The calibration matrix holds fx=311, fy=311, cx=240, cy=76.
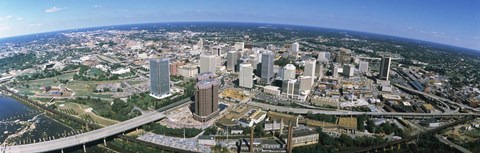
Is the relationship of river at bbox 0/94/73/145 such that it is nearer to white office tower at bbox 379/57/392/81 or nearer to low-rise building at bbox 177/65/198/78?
low-rise building at bbox 177/65/198/78

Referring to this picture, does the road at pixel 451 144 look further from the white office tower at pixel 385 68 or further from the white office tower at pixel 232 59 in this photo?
the white office tower at pixel 232 59

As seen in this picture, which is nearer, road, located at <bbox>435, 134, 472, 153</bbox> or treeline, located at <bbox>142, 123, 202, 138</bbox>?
road, located at <bbox>435, 134, 472, 153</bbox>

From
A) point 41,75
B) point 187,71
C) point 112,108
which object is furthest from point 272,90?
point 41,75

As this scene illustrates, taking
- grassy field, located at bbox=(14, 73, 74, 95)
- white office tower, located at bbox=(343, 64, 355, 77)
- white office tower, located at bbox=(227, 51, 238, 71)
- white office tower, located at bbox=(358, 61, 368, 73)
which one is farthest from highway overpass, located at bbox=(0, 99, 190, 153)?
white office tower, located at bbox=(358, 61, 368, 73)

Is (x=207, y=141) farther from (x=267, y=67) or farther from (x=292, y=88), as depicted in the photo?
(x=267, y=67)

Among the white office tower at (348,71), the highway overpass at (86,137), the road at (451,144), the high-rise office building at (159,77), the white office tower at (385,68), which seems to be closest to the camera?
the highway overpass at (86,137)

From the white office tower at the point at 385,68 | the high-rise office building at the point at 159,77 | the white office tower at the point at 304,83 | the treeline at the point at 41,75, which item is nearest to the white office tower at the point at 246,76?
the white office tower at the point at 304,83

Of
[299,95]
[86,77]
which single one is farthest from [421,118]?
[86,77]
